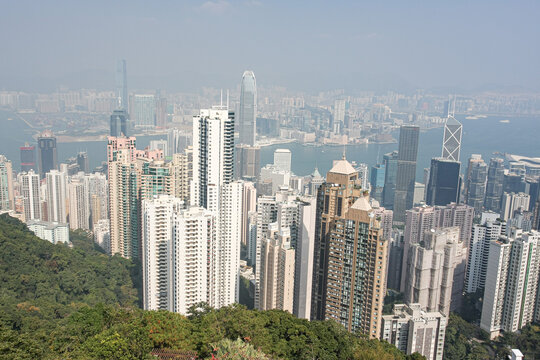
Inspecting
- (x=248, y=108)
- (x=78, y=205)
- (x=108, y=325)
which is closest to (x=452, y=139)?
(x=248, y=108)

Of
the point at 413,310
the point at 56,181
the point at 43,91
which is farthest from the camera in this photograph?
the point at 43,91

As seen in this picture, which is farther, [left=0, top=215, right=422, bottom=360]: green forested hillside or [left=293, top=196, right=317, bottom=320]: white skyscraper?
[left=293, top=196, right=317, bottom=320]: white skyscraper

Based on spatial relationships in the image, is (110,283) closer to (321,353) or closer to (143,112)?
(321,353)

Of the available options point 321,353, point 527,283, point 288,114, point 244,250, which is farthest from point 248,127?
point 321,353

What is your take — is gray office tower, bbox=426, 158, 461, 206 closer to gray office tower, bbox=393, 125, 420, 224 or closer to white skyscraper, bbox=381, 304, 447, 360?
gray office tower, bbox=393, 125, 420, 224

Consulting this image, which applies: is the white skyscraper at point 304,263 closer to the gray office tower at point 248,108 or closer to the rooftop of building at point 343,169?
the rooftop of building at point 343,169

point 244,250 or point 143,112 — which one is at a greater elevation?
point 143,112

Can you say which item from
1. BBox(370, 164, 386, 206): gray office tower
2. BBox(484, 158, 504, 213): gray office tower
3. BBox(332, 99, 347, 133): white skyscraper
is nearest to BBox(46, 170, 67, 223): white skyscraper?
BBox(370, 164, 386, 206): gray office tower

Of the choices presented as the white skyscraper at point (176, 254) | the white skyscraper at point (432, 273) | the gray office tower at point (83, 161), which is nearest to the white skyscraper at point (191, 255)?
the white skyscraper at point (176, 254)
